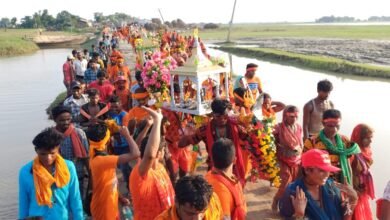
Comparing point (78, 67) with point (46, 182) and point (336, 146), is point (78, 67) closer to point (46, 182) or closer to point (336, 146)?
point (46, 182)

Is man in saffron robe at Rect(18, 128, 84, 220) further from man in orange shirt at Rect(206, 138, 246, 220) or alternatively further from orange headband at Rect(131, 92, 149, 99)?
orange headband at Rect(131, 92, 149, 99)

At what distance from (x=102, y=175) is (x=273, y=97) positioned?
12.1 meters

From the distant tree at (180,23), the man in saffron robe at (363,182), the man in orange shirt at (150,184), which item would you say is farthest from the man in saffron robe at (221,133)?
the distant tree at (180,23)

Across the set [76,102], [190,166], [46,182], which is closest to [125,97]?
[76,102]

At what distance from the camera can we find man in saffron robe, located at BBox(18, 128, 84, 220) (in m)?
3.47

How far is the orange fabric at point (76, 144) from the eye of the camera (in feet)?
16.1

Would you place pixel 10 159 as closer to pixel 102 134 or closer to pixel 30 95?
pixel 102 134

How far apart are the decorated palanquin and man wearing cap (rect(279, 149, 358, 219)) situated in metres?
2.75

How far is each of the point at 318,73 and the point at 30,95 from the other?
14652 millimetres

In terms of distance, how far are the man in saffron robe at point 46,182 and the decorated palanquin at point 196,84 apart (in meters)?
2.45

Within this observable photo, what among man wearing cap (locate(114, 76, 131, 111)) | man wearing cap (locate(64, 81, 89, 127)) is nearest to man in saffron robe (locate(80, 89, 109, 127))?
man wearing cap (locate(64, 81, 89, 127))

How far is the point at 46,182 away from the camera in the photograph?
3480 mm

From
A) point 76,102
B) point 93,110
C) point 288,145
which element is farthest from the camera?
point 76,102

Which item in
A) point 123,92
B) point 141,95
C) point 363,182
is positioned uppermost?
point 141,95
